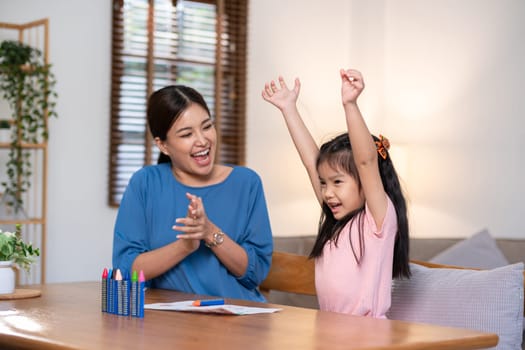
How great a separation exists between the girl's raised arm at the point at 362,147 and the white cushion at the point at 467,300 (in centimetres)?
47

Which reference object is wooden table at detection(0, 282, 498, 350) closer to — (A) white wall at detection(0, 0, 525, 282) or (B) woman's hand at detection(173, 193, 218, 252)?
(B) woman's hand at detection(173, 193, 218, 252)

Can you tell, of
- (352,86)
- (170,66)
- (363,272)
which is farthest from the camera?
(170,66)

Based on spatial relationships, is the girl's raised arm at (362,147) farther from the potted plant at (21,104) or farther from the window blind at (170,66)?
the window blind at (170,66)

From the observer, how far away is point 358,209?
2.24 m

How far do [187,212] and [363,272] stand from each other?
61 centimetres

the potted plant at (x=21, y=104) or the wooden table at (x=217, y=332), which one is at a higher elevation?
the potted plant at (x=21, y=104)

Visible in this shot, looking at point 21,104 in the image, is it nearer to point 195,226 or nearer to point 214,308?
point 195,226

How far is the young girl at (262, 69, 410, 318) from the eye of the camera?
Answer: 2098 millimetres

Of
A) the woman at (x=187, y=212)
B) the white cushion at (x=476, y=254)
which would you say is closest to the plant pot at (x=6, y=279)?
the woman at (x=187, y=212)

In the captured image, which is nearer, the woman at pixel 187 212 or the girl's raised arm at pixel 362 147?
the girl's raised arm at pixel 362 147

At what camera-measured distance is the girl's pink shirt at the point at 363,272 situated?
2154mm

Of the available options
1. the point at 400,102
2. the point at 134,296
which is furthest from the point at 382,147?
the point at 400,102

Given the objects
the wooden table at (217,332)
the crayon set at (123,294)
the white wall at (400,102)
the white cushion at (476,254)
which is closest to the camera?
the wooden table at (217,332)

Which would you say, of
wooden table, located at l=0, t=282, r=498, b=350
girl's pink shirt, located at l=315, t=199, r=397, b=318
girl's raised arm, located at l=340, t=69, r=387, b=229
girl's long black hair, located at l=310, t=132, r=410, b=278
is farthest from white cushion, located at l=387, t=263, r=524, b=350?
wooden table, located at l=0, t=282, r=498, b=350
